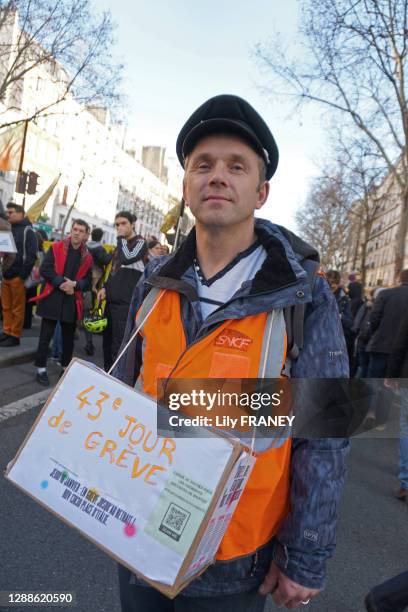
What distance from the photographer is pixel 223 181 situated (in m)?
1.42

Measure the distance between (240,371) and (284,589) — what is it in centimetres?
56

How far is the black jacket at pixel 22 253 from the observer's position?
280 inches

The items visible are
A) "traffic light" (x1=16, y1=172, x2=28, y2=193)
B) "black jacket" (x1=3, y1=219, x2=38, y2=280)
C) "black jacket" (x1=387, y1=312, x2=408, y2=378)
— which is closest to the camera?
"black jacket" (x1=387, y1=312, x2=408, y2=378)

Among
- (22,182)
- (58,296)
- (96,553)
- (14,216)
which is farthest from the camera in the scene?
(22,182)

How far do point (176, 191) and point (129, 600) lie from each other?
100670mm

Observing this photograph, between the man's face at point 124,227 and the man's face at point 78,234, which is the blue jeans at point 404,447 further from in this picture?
the man's face at point 78,234

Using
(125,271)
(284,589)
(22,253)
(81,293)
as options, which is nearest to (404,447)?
(125,271)

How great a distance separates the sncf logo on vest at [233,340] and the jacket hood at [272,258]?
13cm

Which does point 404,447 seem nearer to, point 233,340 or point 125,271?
point 125,271

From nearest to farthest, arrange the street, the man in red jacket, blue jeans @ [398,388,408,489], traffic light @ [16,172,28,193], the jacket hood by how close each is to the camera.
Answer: the jacket hood
the street
blue jeans @ [398,388,408,489]
the man in red jacket
traffic light @ [16,172,28,193]

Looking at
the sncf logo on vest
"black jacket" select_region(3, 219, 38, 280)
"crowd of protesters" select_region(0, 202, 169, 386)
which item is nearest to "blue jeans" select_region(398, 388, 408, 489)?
"crowd of protesters" select_region(0, 202, 169, 386)

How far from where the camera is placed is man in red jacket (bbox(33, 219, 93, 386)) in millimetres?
6074

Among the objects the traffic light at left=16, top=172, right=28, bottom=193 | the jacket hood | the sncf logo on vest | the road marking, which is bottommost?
the road marking

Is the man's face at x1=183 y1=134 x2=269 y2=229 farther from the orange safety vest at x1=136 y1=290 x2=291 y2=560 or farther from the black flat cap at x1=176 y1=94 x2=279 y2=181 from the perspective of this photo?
the orange safety vest at x1=136 y1=290 x2=291 y2=560
